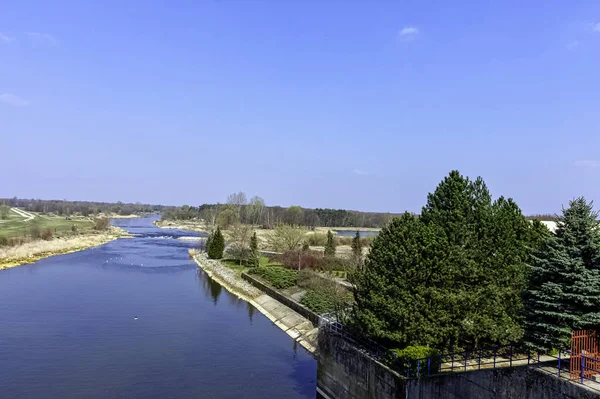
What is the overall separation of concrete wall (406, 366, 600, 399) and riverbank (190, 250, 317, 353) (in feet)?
56.9

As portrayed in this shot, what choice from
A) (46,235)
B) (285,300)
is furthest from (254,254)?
(46,235)

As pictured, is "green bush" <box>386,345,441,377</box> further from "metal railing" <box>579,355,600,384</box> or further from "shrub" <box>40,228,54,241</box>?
"shrub" <box>40,228,54,241</box>

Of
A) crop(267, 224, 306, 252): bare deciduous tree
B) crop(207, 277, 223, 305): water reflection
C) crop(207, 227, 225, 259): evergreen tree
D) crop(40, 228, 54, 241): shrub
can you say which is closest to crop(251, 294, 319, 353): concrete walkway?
crop(207, 277, 223, 305): water reflection

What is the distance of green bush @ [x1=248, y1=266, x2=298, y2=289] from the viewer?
51719mm

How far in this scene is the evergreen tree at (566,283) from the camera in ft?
48.9

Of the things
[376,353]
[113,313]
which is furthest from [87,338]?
[376,353]

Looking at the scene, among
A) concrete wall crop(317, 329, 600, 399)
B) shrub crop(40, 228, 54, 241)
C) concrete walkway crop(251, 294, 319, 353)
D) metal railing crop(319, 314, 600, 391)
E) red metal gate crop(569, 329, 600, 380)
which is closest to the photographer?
red metal gate crop(569, 329, 600, 380)

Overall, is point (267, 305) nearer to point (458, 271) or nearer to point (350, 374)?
point (350, 374)

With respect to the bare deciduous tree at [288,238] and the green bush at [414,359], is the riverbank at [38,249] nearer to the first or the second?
the bare deciduous tree at [288,238]

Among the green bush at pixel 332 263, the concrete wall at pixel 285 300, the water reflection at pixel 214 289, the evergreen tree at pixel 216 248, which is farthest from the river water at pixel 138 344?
the evergreen tree at pixel 216 248

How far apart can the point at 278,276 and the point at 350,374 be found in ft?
104

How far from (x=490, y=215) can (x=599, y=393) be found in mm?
12829

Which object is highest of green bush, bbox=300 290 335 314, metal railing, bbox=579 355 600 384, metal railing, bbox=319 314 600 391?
metal railing, bbox=579 355 600 384

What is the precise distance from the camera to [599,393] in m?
12.2
